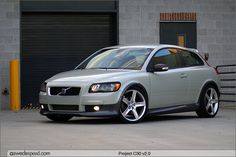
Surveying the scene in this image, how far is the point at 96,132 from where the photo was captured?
435 inches

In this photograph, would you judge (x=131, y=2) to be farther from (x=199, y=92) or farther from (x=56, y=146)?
(x=56, y=146)

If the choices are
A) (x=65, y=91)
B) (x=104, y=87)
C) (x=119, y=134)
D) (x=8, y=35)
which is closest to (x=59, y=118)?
(x=65, y=91)

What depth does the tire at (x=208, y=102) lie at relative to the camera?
14.7m

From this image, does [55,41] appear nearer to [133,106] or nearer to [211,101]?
[211,101]

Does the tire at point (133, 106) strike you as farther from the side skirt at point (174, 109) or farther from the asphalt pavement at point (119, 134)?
the side skirt at point (174, 109)

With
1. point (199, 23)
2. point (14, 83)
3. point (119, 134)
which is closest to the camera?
point (119, 134)

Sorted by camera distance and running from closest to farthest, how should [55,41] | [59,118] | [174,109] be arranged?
[59,118], [174,109], [55,41]

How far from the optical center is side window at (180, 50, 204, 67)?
48.4 feet

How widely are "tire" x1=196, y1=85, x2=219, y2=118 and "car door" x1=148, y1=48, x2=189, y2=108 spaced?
1.79 feet


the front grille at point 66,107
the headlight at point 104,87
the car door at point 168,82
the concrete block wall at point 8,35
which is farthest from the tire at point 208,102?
the concrete block wall at point 8,35

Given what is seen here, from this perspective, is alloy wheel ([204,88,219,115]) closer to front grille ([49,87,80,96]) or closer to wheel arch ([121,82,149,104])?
wheel arch ([121,82,149,104])

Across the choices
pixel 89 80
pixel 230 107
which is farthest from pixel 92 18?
pixel 89 80

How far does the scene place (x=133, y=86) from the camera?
42.8ft

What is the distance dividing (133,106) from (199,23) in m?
8.66
